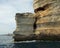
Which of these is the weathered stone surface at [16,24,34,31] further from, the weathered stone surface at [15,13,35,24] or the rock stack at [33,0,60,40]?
the rock stack at [33,0,60,40]

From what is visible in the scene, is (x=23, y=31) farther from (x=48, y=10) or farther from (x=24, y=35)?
(x=48, y=10)

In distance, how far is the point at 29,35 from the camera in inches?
2217

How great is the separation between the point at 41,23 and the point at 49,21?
2.15m

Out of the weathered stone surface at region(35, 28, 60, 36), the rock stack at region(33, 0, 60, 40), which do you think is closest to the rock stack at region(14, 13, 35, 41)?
the rock stack at region(33, 0, 60, 40)

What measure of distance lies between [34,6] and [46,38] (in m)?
9.31

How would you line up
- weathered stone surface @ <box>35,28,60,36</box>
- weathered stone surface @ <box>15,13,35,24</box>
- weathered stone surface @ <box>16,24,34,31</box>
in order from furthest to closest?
weathered stone surface @ <box>15,13,35,24</box> < weathered stone surface @ <box>16,24,34,31</box> < weathered stone surface @ <box>35,28,60,36</box>

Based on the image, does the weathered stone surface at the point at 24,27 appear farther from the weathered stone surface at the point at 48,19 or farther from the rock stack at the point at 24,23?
the weathered stone surface at the point at 48,19

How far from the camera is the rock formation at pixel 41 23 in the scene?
54.9m

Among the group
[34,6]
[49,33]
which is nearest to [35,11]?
[34,6]

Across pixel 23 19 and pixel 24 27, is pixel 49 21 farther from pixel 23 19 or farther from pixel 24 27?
pixel 23 19

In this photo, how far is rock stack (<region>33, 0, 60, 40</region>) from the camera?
2154 inches

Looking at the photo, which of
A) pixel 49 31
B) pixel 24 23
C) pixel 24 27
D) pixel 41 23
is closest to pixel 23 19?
pixel 24 23

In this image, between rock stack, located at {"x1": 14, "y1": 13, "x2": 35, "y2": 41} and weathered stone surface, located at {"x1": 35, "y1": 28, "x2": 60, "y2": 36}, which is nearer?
weathered stone surface, located at {"x1": 35, "y1": 28, "x2": 60, "y2": 36}

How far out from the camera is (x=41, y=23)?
57125 mm
